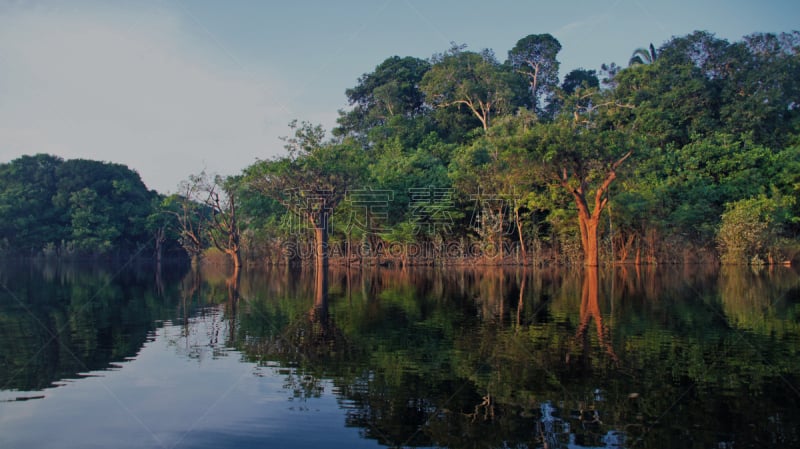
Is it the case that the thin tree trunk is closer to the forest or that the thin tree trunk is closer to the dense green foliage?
the forest

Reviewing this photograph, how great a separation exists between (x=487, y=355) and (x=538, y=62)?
165ft

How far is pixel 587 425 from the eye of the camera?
5473mm

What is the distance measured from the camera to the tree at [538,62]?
53750 mm

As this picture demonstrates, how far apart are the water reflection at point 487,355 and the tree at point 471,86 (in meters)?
31.7

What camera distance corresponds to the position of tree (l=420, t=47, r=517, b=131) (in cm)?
4641

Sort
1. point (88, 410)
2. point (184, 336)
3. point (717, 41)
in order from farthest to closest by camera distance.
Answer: point (717, 41) → point (184, 336) → point (88, 410)

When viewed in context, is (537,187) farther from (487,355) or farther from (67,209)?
(67,209)

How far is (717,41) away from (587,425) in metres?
43.9

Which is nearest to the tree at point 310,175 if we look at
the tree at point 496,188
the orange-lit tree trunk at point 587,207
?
the tree at point 496,188

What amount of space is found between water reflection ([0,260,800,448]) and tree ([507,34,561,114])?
1553 inches

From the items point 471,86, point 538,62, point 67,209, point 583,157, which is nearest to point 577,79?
point 538,62

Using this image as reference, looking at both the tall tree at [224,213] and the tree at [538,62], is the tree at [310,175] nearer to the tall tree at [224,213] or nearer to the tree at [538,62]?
the tall tree at [224,213]

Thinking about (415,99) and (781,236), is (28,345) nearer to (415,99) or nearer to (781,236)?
(781,236)

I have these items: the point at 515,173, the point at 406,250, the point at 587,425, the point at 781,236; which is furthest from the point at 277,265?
the point at 587,425
